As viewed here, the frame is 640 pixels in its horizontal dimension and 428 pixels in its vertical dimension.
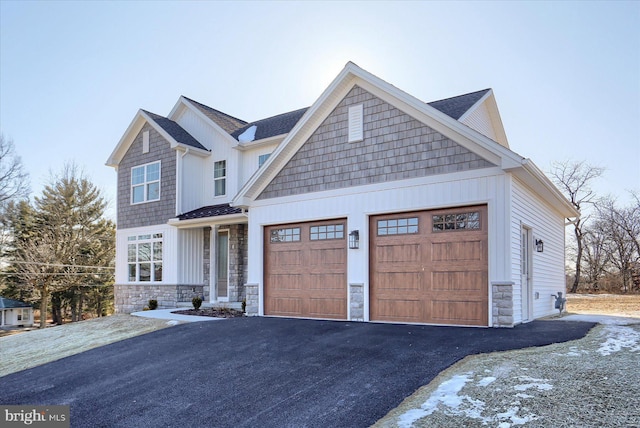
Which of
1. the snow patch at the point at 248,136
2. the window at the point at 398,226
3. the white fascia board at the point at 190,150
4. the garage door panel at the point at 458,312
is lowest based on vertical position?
the garage door panel at the point at 458,312

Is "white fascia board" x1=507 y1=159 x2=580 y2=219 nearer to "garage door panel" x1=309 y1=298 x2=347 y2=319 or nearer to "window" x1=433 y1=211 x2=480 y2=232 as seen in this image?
"window" x1=433 y1=211 x2=480 y2=232

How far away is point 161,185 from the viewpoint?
682 inches

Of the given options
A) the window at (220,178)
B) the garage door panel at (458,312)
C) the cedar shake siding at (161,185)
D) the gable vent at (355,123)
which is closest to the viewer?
the garage door panel at (458,312)

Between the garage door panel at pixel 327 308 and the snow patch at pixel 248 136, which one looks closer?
the garage door panel at pixel 327 308

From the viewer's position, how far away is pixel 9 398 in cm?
734

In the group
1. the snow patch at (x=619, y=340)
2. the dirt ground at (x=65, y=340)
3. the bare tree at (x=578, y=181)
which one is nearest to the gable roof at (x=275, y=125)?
the dirt ground at (x=65, y=340)

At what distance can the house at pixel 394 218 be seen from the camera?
9.23 meters

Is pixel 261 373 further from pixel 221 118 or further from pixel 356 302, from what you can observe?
pixel 221 118

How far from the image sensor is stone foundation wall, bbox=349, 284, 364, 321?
34.8ft

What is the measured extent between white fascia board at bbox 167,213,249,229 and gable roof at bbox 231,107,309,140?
3.11m

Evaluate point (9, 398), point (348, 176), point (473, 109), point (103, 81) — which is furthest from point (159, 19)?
point (9, 398)

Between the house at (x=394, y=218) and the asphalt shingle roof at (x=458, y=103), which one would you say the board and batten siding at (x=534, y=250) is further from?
the asphalt shingle roof at (x=458, y=103)

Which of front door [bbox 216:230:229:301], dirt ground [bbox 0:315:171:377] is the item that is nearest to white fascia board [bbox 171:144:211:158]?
front door [bbox 216:230:229:301]

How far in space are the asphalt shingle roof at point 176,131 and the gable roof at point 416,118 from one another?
5.53 m
